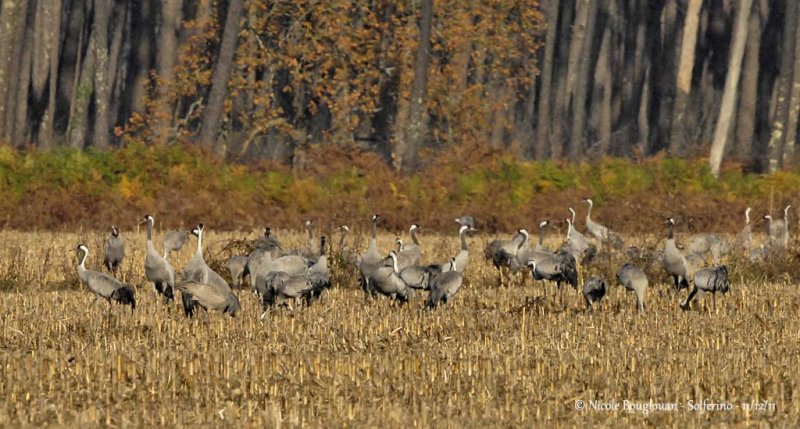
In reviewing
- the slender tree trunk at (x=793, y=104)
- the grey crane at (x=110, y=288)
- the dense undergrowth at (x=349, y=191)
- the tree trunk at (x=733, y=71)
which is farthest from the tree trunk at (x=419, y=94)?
the grey crane at (x=110, y=288)

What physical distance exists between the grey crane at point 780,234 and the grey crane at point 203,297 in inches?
353

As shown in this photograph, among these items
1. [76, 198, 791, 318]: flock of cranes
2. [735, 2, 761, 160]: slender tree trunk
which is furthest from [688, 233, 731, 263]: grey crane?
[735, 2, 761, 160]: slender tree trunk

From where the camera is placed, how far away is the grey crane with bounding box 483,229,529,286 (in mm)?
20486

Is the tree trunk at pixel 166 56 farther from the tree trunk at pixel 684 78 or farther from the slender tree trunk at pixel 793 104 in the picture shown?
the slender tree trunk at pixel 793 104

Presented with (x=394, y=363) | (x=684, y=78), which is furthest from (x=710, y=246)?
(x=684, y=78)

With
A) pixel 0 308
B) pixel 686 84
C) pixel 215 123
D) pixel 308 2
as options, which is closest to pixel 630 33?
pixel 686 84

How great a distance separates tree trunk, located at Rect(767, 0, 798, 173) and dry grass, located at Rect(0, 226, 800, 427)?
20.6 meters

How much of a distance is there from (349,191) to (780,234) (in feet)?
36.7

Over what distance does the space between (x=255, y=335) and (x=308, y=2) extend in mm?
28149

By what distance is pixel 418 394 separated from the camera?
11.0 m

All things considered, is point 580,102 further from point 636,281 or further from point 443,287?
point 443,287

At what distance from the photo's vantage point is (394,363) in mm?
12188

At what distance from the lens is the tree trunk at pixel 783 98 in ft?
124

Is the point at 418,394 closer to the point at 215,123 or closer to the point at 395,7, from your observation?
the point at 215,123
